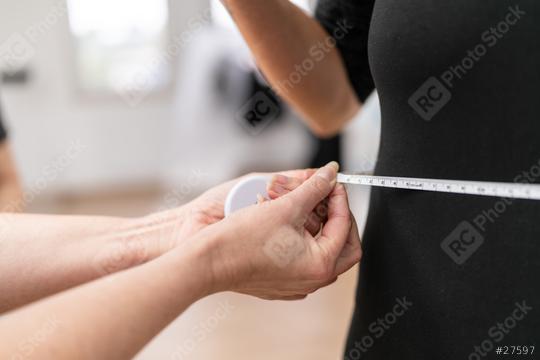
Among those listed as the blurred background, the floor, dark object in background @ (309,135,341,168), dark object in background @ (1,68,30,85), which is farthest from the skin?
dark object in background @ (1,68,30,85)

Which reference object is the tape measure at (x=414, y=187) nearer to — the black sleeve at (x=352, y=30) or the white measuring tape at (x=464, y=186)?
the white measuring tape at (x=464, y=186)

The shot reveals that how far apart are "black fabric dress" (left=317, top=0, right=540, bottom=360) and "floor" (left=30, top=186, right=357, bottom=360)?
1723 mm

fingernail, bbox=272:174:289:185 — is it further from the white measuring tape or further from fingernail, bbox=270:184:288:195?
the white measuring tape

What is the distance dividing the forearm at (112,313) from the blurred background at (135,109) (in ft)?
9.15

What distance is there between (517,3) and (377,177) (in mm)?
270

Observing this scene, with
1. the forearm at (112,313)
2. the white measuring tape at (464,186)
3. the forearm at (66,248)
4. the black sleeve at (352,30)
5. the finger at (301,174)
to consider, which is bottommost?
the forearm at (66,248)


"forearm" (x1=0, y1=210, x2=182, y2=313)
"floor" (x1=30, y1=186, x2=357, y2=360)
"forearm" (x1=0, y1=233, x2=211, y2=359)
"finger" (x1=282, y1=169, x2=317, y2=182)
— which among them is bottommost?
"floor" (x1=30, y1=186, x2=357, y2=360)

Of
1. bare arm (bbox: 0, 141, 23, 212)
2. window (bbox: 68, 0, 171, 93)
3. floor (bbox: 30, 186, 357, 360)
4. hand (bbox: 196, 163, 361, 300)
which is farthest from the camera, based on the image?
window (bbox: 68, 0, 171, 93)

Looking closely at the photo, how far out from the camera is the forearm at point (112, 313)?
55cm

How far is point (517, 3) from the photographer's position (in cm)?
60

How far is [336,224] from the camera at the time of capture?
75 centimetres

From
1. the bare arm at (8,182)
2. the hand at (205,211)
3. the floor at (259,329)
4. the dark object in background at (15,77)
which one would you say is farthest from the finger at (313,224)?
the dark object in background at (15,77)

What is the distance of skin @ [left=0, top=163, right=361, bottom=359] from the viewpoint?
0.56 meters

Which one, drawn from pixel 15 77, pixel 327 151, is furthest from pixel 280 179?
pixel 15 77
